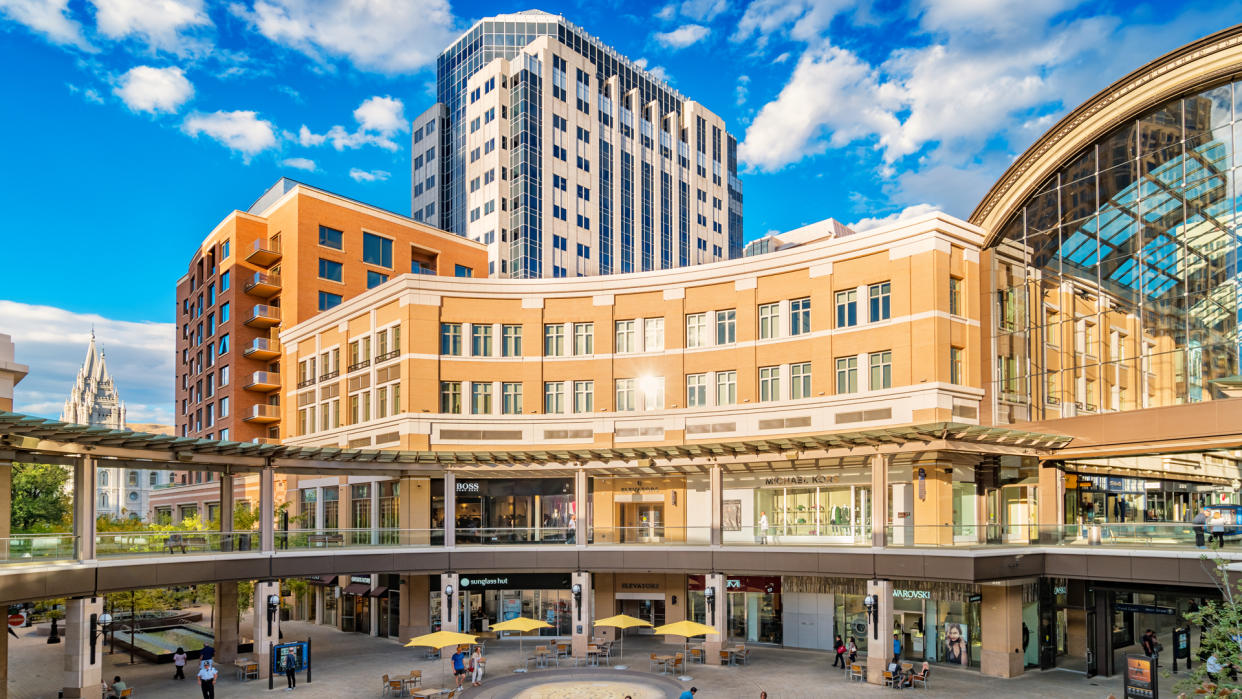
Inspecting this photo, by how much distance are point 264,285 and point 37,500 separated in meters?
23.6

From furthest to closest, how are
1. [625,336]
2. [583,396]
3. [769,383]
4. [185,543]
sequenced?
[583,396], [625,336], [769,383], [185,543]

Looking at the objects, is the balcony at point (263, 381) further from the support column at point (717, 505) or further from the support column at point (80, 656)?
the support column at point (717, 505)

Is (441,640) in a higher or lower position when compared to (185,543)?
lower

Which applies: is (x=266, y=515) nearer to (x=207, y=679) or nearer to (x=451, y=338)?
(x=207, y=679)

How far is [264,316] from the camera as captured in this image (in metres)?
65.8

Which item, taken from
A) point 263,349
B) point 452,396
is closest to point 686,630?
point 452,396

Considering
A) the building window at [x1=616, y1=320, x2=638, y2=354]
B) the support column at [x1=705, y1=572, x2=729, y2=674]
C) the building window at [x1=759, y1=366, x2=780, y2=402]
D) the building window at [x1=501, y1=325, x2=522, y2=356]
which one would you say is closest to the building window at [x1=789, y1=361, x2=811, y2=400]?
the building window at [x1=759, y1=366, x2=780, y2=402]

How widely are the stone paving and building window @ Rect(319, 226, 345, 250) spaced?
2974 cm

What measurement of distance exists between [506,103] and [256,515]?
2356 inches

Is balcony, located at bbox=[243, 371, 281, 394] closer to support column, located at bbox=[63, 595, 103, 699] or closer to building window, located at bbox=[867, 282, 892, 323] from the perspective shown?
support column, located at bbox=[63, 595, 103, 699]

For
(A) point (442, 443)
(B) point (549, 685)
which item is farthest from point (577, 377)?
(B) point (549, 685)

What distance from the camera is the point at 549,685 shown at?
34281 mm

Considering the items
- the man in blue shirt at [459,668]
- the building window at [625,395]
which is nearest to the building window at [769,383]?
the building window at [625,395]

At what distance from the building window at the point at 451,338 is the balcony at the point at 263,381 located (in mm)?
23293
